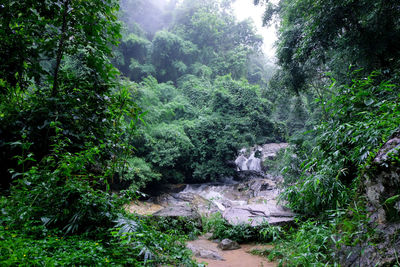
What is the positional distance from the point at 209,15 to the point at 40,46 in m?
27.0

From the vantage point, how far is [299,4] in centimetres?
657

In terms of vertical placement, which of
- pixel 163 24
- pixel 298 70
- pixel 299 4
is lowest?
pixel 298 70

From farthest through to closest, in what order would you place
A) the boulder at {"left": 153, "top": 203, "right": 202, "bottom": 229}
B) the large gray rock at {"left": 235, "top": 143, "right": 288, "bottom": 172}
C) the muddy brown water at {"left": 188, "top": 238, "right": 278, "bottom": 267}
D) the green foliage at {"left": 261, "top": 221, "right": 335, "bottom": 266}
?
1. the large gray rock at {"left": 235, "top": 143, "right": 288, "bottom": 172}
2. the boulder at {"left": 153, "top": 203, "right": 202, "bottom": 229}
3. the muddy brown water at {"left": 188, "top": 238, "right": 278, "bottom": 267}
4. the green foliage at {"left": 261, "top": 221, "right": 335, "bottom": 266}

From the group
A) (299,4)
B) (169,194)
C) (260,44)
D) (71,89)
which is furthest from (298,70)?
(260,44)

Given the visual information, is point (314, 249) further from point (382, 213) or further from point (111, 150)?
point (111, 150)

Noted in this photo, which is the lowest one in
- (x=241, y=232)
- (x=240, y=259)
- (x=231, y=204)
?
(x=240, y=259)

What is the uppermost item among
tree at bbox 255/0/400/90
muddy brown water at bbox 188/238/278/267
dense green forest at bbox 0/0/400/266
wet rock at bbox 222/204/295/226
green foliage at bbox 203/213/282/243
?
tree at bbox 255/0/400/90

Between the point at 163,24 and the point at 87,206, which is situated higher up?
the point at 163,24

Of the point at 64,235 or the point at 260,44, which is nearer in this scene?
the point at 64,235

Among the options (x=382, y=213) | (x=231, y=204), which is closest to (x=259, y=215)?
(x=382, y=213)

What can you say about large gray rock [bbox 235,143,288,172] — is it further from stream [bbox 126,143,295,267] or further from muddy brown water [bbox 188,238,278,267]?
muddy brown water [bbox 188,238,278,267]

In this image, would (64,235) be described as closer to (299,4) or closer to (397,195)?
(397,195)

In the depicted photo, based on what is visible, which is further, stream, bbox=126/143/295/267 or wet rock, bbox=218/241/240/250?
wet rock, bbox=218/241/240/250

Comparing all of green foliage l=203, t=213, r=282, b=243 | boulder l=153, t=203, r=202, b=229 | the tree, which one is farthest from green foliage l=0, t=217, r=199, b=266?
the tree
